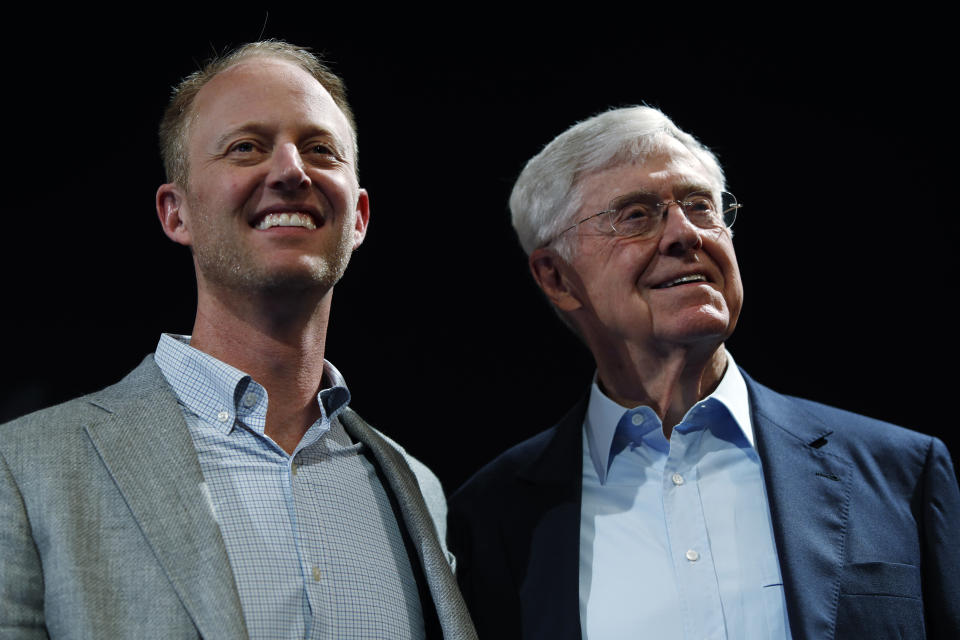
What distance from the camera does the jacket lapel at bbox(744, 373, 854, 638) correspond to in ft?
6.54

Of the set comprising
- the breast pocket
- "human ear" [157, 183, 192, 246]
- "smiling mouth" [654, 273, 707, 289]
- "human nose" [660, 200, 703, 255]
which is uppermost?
"human ear" [157, 183, 192, 246]

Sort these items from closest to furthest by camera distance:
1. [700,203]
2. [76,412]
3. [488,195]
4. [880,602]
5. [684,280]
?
[76,412] < [880,602] < [684,280] < [700,203] < [488,195]

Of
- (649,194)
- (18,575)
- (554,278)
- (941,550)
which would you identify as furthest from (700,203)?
(18,575)

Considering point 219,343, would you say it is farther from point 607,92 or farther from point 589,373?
point 607,92

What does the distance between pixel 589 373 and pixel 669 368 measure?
4.15 ft

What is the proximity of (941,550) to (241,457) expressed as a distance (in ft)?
4.99

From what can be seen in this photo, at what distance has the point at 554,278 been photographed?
267cm

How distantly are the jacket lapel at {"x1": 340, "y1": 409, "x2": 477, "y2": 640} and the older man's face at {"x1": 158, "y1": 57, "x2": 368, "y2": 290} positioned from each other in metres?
0.39

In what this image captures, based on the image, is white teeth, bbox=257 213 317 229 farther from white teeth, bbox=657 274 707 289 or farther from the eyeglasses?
white teeth, bbox=657 274 707 289

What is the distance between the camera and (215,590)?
1.65m

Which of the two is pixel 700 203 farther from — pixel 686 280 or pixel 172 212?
pixel 172 212

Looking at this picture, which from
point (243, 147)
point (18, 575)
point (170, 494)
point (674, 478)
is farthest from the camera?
point (674, 478)

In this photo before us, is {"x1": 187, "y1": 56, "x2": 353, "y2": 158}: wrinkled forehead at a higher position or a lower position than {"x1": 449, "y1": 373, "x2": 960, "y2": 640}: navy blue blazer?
higher

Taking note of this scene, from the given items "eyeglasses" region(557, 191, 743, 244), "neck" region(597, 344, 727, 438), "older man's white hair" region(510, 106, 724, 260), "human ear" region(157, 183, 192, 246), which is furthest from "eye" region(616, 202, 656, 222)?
"human ear" region(157, 183, 192, 246)
